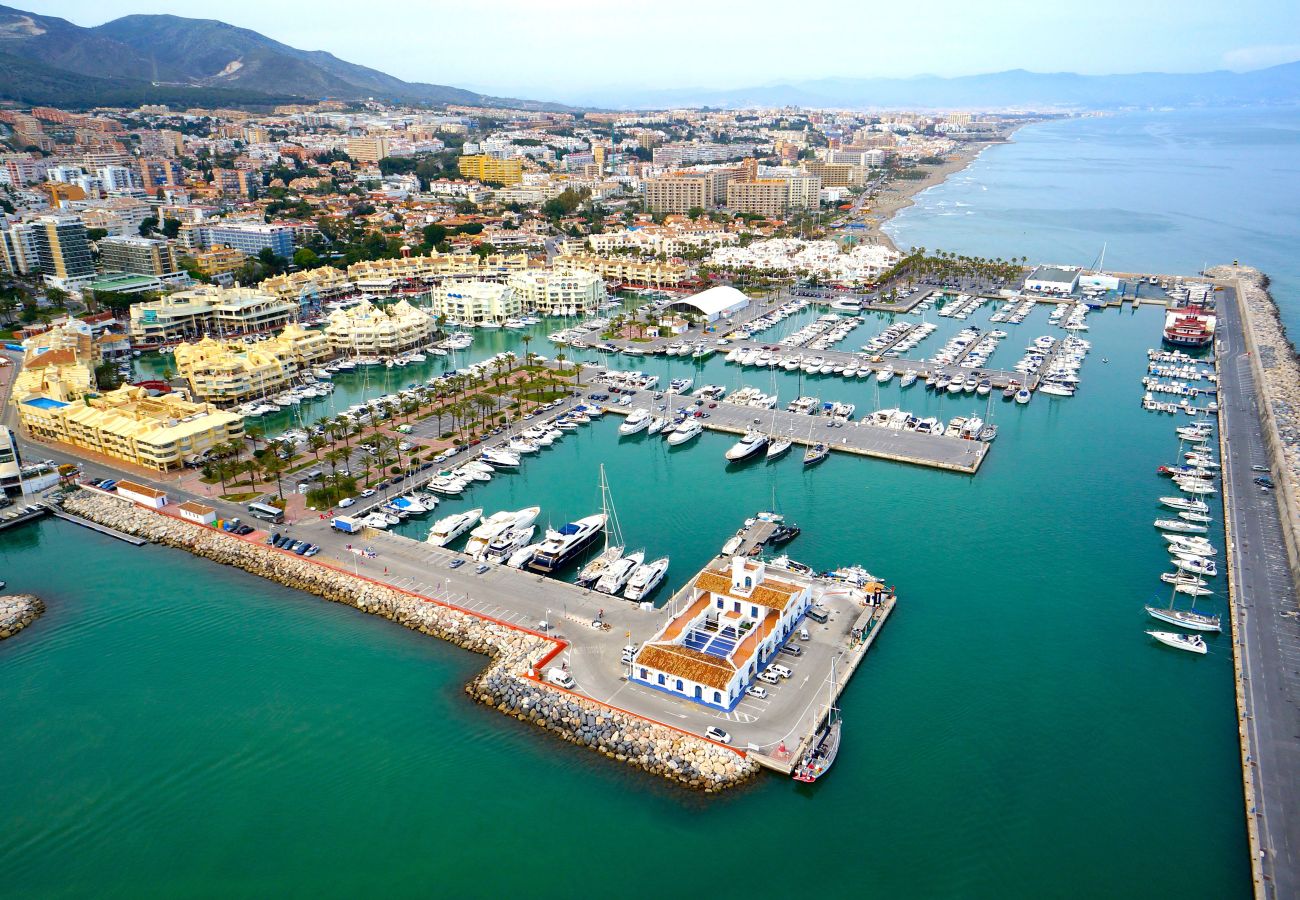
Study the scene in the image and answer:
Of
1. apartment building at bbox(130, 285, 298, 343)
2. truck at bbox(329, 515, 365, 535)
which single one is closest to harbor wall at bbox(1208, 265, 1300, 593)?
truck at bbox(329, 515, 365, 535)

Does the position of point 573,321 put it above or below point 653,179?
below

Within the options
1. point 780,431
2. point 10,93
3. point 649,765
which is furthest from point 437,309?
point 10,93

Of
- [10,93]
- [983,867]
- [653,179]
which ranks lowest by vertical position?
[983,867]

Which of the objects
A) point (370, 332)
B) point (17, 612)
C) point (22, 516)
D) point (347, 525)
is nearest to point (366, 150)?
point (370, 332)

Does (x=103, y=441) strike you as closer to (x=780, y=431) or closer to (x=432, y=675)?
(x=432, y=675)

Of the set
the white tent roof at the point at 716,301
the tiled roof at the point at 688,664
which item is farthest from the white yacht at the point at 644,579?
the white tent roof at the point at 716,301

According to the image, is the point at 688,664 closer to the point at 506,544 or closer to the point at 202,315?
the point at 506,544

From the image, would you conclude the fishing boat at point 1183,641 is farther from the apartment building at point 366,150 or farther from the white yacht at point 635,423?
the apartment building at point 366,150
